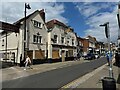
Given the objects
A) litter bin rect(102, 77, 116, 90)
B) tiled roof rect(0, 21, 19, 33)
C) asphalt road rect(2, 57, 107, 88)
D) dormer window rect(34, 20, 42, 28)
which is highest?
dormer window rect(34, 20, 42, 28)

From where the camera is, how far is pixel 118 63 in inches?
1102

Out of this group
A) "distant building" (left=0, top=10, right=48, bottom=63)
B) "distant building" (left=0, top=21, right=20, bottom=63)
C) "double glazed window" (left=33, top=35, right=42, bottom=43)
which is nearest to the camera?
"distant building" (left=0, top=21, right=20, bottom=63)

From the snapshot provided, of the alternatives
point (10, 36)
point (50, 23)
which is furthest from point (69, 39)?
point (10, 36)

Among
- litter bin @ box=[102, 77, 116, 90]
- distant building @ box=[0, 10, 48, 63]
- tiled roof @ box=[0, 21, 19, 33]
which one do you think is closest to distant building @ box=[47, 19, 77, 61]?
distant building @ box=[0, 10, 48, 63]

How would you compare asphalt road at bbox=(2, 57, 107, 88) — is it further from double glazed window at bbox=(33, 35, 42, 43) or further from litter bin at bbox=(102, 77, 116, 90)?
double glazed window at bbox=(33, 35, 42, 43)

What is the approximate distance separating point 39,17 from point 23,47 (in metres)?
7.24

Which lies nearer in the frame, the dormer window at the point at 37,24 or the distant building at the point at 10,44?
the distant building at the point at 10,44

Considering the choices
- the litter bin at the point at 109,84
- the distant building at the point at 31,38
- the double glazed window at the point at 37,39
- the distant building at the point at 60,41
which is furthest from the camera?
the distant building at the point at 60,41

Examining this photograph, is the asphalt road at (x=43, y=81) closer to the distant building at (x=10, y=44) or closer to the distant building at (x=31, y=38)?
the distant building at (x=31, y=38)

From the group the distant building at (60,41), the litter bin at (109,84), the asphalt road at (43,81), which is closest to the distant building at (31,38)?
the distant building at (60,41)

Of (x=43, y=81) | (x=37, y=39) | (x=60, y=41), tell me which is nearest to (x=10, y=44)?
(x=37, y=39)

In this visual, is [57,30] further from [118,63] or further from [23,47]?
[118,63]

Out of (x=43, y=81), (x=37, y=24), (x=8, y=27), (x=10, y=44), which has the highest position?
(x=37, y=24)

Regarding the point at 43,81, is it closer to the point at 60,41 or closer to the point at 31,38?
the point at 31,38
